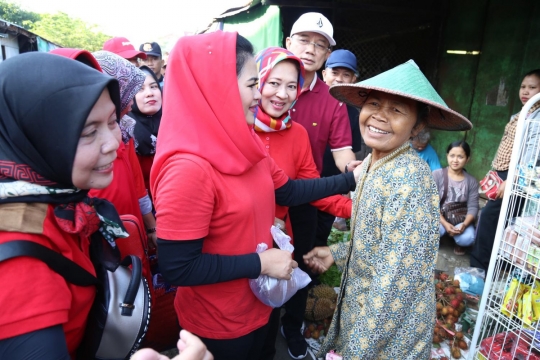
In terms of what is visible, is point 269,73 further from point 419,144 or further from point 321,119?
point 419,144

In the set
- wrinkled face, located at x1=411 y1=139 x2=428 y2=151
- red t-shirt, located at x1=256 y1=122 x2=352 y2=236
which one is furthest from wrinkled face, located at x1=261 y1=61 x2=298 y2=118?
wrinkled face, located at x1=411 y1=139 x2=428 y2=151

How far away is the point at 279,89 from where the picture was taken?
2059 mm

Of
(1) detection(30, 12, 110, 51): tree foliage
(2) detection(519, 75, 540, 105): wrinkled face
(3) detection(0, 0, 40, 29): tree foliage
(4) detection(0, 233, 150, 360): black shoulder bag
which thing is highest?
(3) detection(0, 0, 40, 29): tree foliage

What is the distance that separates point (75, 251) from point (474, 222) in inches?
182

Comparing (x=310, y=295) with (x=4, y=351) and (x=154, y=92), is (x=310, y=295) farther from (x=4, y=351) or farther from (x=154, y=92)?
(x=4, y=351)

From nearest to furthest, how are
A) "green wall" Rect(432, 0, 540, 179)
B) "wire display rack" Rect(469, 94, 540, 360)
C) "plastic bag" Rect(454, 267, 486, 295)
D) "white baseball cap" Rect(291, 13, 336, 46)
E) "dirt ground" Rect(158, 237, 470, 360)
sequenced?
"wire display rack" Rect(469, 94, 540, 360) < "white baseball cap" Rect(291, 13, 336, 46) < "plastic bag" Rect(454, 267, 486, 295) < "dirt ground" Rect(158, 237, 470, 360) < "green wall" Rect(432, 0, 540, 179)

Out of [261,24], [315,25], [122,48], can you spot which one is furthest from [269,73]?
[261,24]

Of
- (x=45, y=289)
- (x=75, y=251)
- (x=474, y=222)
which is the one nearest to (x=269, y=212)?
(x=75, y=251)

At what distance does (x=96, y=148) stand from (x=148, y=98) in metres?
1.96

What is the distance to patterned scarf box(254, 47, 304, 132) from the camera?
79.2 inches

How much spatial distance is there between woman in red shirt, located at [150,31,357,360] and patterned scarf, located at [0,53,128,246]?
1.23 feet

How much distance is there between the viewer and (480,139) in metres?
5.70

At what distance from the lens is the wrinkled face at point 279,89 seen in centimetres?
204

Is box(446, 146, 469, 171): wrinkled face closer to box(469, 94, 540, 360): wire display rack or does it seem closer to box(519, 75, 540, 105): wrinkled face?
box(519, 75, 540, 105): wrinkled face
